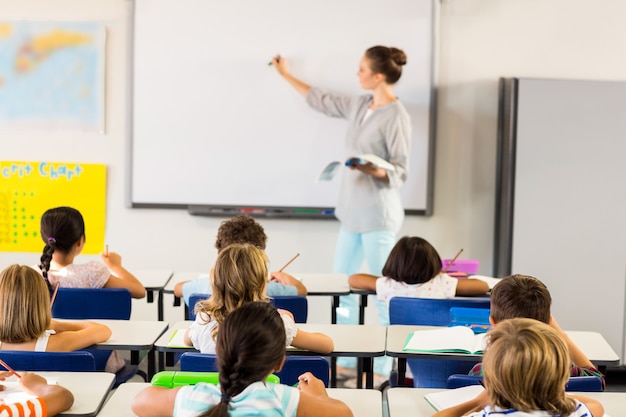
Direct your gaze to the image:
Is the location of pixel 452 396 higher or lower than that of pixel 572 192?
lower

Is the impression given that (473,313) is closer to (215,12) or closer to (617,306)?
(617,306)

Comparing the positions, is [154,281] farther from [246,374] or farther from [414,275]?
[246,374]

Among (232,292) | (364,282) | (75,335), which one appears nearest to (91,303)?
Result: (75,335)

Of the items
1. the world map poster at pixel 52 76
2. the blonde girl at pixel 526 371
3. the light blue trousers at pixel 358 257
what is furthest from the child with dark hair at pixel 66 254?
the blonde girl at pixel 526 371

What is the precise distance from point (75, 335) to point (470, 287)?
183cm

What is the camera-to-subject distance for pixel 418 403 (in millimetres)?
2295

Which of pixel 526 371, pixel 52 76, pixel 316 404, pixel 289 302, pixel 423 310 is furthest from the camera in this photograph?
pixel 52 76

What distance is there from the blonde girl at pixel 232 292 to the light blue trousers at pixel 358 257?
7.06 feet

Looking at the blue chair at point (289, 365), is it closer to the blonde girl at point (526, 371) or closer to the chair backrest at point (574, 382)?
the chair backrest at point (574, 382)

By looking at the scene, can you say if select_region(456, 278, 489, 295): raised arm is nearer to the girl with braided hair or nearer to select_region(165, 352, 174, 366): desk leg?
select_region(165, 352, 174, 366): desk leg

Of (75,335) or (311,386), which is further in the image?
(75,335)

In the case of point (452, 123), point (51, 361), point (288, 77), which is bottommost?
point (51, 361)

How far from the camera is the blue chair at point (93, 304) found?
3379 mm

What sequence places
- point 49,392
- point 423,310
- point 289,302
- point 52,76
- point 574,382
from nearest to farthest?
point 49,392 → point 574,382 → point 289,302 → point 423,310 → point 52,76
